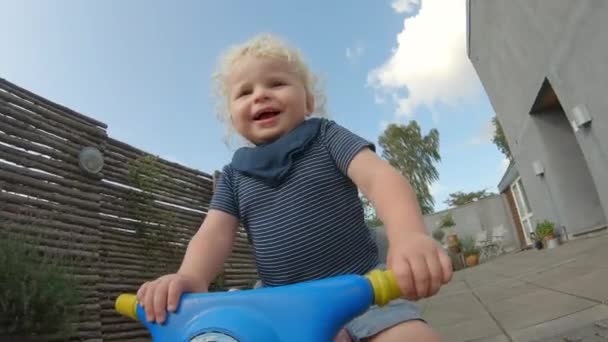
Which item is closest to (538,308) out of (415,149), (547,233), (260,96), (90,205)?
(260,96)

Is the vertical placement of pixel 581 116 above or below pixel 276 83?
above

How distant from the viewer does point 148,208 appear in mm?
5129

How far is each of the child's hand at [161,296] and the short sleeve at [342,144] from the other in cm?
47

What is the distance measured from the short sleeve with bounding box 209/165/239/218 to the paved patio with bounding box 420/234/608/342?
1512mm

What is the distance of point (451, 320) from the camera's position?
3473 millimetres

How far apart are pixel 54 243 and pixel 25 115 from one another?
1.01m

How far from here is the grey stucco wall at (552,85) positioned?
585 cm

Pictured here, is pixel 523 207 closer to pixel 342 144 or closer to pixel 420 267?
pixel 342 144

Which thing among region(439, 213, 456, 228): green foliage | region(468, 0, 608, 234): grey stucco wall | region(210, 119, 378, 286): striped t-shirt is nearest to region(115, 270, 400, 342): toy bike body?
region(210, 119, 378, 286): striped t-shirt

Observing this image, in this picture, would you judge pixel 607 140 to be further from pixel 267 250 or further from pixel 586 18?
pixel 267 250

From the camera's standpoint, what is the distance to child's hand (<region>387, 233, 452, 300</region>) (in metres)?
0.73

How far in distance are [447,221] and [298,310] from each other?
17842mm

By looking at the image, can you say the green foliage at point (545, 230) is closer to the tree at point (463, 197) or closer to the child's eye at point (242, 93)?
the child's eye at point (242, 93)

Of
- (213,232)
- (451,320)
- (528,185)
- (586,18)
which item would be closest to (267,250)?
(213,232)
